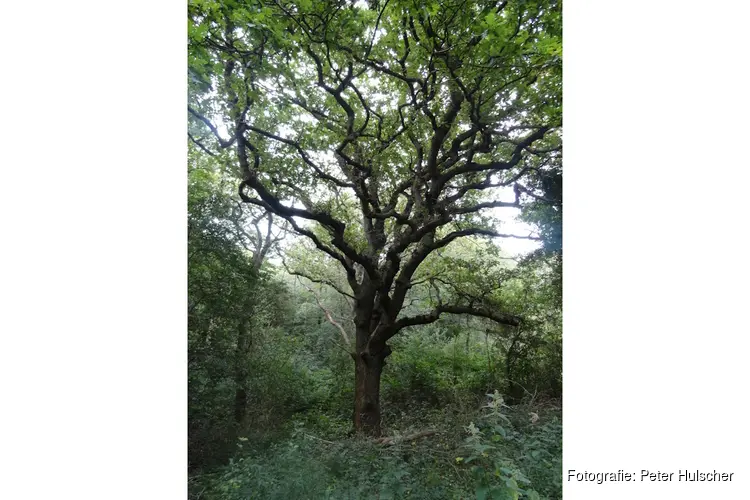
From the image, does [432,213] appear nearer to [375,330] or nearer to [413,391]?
[375,330]

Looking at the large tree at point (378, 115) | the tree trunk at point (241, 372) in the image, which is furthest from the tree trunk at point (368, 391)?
the tree trunk at point (241, 372)

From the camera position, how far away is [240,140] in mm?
2877

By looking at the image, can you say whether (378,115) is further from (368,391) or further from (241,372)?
(368,391)

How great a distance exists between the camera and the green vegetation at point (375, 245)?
212cm

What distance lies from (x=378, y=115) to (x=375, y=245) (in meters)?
1.50

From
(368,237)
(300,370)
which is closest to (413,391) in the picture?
(300,370)

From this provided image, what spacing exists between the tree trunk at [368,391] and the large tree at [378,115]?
16 millimetres

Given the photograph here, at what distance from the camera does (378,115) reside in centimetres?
363

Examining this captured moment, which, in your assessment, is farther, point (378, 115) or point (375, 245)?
point (375, 245)

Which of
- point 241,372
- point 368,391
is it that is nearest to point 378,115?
point 241,372

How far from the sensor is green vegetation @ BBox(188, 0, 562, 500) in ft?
6.95

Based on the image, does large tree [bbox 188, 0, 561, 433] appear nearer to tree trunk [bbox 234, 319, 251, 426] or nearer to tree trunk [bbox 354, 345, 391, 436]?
tree trunk [bbox 354, 345, 391, 436]

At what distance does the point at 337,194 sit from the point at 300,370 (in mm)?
2282
